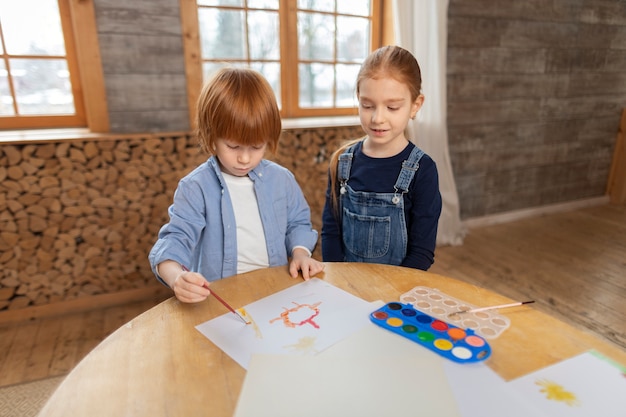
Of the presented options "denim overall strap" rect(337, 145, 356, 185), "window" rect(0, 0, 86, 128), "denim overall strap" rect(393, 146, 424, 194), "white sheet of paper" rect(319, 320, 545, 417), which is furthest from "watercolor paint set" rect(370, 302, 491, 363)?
"window" rect(0, 0, 86, 128)

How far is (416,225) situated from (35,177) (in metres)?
1.61

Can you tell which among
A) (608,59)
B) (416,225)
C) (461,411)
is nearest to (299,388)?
(461,411)

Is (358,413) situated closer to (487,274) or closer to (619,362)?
(619,362)

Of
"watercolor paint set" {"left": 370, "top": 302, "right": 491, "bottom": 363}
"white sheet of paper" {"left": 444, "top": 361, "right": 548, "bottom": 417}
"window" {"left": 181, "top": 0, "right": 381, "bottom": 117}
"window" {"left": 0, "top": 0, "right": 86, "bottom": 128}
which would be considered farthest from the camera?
"window" {"left": 181, "top": 0, "right": 381, "bottom": 117}

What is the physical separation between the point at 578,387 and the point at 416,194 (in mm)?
625

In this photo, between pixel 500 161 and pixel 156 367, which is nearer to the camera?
pixel 156 367

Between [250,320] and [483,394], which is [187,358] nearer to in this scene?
[250,320]

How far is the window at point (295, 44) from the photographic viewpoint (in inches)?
83.8

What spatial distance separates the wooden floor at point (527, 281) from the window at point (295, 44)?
3.91 feet

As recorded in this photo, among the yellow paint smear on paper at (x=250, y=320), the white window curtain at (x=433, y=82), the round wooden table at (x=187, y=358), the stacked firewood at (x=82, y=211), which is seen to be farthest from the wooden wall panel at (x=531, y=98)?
the yellow paint smear on paper at (x=250, y=320)

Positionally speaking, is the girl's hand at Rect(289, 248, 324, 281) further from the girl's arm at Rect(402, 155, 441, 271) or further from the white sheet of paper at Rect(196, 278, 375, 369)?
the girl's arm at Rect(402, 155, 441, 271)

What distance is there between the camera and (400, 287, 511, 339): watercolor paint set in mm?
678

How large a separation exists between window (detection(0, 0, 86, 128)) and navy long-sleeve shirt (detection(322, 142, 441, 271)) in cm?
155

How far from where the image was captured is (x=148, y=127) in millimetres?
1935
